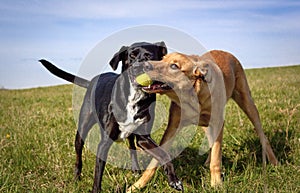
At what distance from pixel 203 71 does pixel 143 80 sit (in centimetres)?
82

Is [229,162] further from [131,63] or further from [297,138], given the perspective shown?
[131,63]

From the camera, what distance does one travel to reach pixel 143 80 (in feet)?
12.0

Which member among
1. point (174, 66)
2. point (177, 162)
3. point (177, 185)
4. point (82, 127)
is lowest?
point (177, 162)

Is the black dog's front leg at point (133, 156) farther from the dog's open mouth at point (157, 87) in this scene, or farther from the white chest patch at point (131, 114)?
the dog's open mouth at point (157, 87)

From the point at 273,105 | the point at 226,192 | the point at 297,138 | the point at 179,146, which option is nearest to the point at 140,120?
the point at 226,192

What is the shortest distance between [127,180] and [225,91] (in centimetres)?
171

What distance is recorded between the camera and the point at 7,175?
383 cm

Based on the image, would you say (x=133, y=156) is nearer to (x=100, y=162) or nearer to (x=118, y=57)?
(x=100, y=162)

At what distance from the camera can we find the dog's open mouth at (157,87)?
3.69 meters

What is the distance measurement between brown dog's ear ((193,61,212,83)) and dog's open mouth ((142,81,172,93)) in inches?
15.1

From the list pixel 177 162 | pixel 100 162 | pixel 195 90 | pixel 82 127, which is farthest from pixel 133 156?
pixel 195 90

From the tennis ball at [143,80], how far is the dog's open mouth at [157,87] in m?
0.04

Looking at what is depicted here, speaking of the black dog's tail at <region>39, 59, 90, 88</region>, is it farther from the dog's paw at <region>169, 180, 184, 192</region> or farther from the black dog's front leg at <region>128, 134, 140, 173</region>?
the dog's paw at <region>169, 180, 184, 192</region>

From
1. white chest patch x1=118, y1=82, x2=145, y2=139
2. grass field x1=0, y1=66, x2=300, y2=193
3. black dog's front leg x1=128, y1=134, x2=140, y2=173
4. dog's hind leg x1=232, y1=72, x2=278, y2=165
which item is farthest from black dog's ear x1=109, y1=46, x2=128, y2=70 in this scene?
dog's hind leg x1=232, y1=72, x2=278, y2=165
